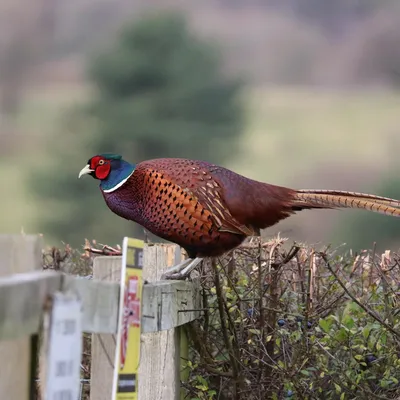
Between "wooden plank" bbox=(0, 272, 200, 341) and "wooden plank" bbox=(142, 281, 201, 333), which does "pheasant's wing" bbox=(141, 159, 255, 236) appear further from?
"wooden plank" bbox=(0, 272, 200, 341)

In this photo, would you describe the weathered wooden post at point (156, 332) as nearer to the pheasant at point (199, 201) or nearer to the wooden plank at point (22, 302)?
the pheasant at point (199, 201)

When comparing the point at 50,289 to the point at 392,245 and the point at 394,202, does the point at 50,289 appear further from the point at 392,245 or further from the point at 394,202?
the point at 392,245

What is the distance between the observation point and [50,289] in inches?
53.0

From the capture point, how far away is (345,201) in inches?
116

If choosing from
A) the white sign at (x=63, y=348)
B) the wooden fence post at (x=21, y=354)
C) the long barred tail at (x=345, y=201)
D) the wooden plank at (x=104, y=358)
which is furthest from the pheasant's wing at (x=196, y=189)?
the white sign at (x=63, y=348)

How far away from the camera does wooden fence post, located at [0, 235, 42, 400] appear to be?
58.7 inches

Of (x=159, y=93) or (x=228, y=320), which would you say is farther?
(x=159, y=93)

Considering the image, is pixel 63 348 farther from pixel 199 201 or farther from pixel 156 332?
pixel 199 201

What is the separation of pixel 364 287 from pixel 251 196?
83cm

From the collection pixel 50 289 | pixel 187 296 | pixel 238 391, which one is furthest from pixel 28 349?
pixel 238 391

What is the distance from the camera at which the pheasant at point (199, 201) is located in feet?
9.35

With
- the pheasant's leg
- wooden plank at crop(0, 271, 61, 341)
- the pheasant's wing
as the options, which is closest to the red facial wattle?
the pheasant's wing

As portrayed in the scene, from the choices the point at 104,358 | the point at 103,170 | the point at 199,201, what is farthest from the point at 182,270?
the point at 104,358

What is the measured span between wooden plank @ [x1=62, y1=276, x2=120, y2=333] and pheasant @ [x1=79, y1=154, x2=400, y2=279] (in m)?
1.17
